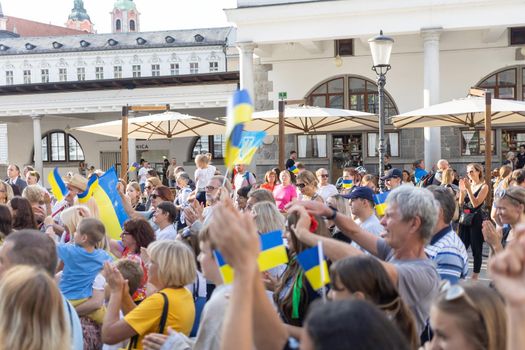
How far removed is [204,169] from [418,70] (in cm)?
1341

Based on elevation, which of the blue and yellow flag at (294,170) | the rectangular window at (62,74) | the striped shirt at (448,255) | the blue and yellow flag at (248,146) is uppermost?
the rectangular window at (62,74)

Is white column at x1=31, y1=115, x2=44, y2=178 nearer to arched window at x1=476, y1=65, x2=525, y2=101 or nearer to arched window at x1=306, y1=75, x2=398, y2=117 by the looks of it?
arched window at x1=306, y1=75, x2=398, y2=117

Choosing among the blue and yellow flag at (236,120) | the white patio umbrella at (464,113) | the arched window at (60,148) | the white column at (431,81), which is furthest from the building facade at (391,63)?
the blue and yellow flag at (236,120)

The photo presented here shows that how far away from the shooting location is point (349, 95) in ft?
75.8

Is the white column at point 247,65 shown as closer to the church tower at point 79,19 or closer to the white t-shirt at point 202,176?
the white t-shirt at point 202,176

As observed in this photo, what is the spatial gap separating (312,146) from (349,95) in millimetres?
2297

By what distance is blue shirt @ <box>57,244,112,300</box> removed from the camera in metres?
4.64

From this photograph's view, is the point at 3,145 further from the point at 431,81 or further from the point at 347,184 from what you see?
the point at 347,184

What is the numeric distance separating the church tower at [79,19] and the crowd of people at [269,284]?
107 meters

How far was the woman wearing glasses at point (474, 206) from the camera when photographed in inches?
353

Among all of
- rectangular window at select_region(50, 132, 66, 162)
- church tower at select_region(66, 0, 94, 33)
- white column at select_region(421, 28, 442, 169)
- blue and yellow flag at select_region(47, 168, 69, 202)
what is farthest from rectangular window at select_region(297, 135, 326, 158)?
church tower at select_region(66, 0, 94, 33)

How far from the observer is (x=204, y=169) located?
36.7 feet

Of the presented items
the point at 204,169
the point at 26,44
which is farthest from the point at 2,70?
the point at 204,169

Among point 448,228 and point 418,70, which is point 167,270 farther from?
point 418,70
